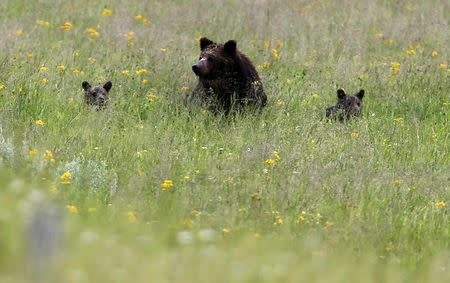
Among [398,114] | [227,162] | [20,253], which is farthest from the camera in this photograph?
[398,114]

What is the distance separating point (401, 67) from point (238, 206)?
6670mm

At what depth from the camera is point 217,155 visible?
6.99 m

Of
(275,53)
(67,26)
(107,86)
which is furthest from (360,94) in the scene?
(67,26)

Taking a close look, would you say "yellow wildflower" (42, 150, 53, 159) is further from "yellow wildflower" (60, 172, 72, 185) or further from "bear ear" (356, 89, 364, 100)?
"bear ear" (356, 89, 364, 100)

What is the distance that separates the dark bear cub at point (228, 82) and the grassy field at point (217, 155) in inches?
12.0

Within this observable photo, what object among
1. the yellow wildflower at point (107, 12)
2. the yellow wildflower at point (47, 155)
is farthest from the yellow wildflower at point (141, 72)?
the yellow wildflower at point (107, 12)

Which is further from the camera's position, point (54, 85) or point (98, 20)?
point (98, 20)

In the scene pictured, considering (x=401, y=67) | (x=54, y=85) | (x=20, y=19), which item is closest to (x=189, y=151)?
(x=54, y=85)

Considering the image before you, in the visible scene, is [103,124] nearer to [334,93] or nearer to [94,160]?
[94,160]

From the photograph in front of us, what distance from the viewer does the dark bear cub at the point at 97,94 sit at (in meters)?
8.86

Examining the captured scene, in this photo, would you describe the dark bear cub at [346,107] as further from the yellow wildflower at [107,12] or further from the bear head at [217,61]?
the yellow wildflower at [107,12]

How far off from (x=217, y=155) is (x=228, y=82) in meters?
2.70

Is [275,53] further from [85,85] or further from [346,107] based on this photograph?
[85,85]

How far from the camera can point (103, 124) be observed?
24.9 feet
